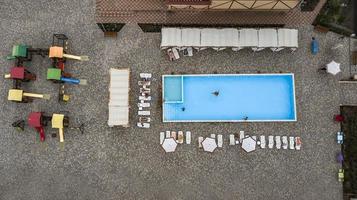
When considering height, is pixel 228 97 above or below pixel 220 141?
above

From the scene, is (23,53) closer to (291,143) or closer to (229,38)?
(229,38)

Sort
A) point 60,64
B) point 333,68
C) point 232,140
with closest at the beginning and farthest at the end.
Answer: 1. point 232,140
2. point 333,68
3. point 60,64

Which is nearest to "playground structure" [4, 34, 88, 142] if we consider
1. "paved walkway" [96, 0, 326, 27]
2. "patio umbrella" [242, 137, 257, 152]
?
"paved walkway" [96, 0, 326, 27]

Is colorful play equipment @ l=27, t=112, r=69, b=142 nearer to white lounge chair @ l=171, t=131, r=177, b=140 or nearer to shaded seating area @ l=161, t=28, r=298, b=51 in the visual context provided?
white lounge chair @ l=171, t=131, r=177, b=140

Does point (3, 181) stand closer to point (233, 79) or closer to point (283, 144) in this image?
point (233, 79)

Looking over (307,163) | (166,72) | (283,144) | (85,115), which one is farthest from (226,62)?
(85,115)

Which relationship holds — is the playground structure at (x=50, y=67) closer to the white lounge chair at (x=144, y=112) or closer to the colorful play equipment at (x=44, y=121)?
the colorful play equipment at (x=44, y=121)

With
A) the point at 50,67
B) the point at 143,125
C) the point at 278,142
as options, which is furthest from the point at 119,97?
the point at 278,142
